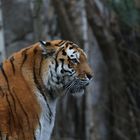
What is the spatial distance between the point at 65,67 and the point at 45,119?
48 cm

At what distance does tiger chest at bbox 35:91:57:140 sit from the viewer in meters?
5.97

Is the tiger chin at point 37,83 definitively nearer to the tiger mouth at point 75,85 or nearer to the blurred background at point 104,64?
the tiger mouth at point 75,85

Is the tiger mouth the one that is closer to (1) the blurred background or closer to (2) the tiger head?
(2) the tiger head

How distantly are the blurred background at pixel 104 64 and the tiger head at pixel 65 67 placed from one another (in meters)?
5.36

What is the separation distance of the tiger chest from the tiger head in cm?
14

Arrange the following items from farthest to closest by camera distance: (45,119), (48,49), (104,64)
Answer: (104,64)
(45,119)
(48,49)

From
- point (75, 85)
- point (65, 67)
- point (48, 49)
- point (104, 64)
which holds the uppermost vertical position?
point (104, 64)

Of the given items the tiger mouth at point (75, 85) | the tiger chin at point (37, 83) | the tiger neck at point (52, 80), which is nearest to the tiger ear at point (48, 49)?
the tiger chin at point (37, 83)

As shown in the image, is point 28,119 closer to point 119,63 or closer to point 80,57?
point 80,57

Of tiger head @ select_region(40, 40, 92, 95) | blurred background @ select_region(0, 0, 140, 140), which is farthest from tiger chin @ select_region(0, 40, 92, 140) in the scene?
blurred background @ select_region(0, 0, 140, 140)

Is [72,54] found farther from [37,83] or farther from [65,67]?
[37,83]

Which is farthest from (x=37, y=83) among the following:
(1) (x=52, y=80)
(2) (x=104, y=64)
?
(2) (x=104, y=64)

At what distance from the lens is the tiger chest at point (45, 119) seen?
19.6 feet

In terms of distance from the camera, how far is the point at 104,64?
14.2 meters
